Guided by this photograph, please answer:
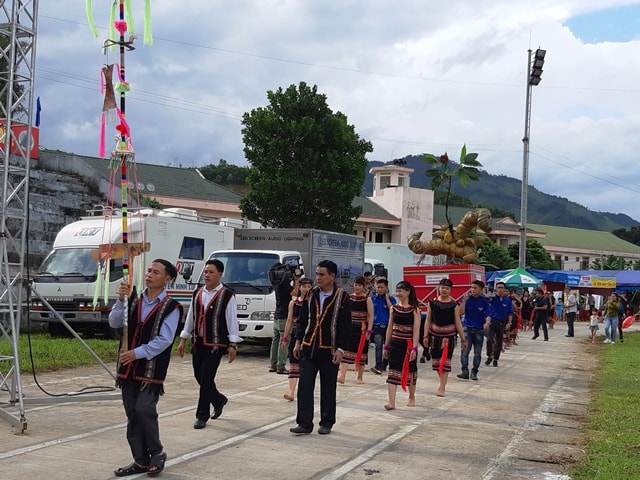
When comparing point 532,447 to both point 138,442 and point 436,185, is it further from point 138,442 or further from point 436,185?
point 436,185

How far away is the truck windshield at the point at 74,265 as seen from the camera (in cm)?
1919

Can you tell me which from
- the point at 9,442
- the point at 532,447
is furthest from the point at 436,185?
the point at 9,442

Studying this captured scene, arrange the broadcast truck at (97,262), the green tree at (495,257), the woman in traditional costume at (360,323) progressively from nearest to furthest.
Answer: the woman in traditional costume at (360,323) < the broadcast truck at (97,262) < the green tree at (495,257)

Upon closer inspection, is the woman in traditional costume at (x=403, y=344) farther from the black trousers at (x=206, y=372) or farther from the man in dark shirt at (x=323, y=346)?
the black trousers at (x=206, y=372)

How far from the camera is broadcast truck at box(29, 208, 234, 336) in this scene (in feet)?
62.0

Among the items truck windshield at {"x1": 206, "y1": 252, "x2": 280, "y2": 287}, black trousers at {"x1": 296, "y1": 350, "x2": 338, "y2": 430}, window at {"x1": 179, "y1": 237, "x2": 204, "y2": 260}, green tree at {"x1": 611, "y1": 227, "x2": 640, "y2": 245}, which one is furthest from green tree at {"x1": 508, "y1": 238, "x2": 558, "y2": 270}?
black trousers at {"x1": 296, "y1": 350, "x2": 338, "y2": 430}

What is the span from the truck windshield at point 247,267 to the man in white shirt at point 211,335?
8095 millimetres

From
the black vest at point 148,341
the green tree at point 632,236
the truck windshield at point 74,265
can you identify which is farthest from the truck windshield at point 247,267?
the green tree at point 632,236

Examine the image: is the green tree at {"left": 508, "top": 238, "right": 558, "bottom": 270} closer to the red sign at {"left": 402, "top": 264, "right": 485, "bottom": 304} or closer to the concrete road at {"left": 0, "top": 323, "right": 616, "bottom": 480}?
the red sign at {"left": 402, "top": 264, "right": 485, "bottom": 304}

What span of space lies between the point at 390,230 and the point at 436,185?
3849 cm

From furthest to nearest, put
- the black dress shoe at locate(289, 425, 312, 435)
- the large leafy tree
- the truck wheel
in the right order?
the large leafy tree < the truck wheel < the black dress shoe at locate(289, 425, 312, 435)

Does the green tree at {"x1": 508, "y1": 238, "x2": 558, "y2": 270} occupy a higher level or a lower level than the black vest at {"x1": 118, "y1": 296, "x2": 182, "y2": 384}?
higher

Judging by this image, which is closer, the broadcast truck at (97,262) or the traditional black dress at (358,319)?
the traditional black dress at (358,319)

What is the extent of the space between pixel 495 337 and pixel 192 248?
7.73m
